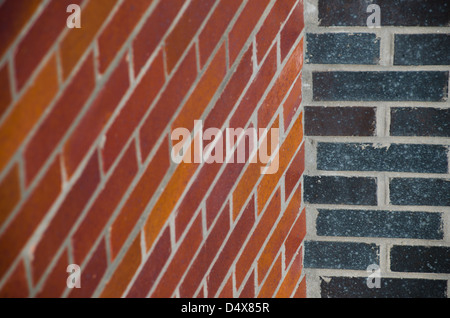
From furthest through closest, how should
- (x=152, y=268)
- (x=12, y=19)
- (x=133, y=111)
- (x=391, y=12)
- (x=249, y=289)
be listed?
(x=391, y=12)
(x=249, y=289)
(x=152, y=268)
(x=133, y=111)
(x=12, y=19)

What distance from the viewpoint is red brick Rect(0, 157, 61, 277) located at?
2.16ft

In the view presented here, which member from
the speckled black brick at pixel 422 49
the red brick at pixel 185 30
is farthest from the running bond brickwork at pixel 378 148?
the red brick at pixel 185 30

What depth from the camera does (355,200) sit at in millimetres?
1552

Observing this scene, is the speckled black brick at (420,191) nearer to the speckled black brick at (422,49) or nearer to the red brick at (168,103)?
Answer: the speckled black brick at (422,49)

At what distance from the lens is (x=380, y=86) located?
148cm

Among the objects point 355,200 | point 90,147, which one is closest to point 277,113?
point 355,200

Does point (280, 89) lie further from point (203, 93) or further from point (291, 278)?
point (291, 278)

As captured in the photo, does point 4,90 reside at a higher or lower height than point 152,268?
higher

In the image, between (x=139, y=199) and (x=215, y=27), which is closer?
(x=139, y=199)

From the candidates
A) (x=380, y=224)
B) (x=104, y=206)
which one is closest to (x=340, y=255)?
(x=380, y=224)

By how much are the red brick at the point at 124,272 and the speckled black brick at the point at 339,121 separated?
79 cm

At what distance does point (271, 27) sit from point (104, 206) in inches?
25.9

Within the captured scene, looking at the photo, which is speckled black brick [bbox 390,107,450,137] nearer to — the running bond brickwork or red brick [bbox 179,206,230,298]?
the running bond brickwork

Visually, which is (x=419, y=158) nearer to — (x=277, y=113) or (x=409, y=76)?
(x=409, y=76)
